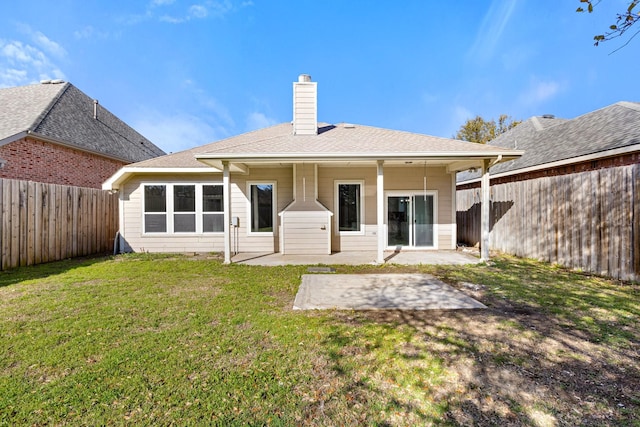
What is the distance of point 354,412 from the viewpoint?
2256 mm

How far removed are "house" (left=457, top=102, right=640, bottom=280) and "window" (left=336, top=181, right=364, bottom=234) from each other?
4498 millimetres

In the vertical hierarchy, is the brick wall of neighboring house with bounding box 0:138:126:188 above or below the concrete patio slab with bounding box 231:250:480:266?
above

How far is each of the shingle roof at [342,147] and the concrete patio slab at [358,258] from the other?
9.30 ft

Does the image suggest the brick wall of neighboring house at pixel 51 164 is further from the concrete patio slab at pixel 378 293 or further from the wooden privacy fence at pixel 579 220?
the wooden privacy fence at pixel 579 220

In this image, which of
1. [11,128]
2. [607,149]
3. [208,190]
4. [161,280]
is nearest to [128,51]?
[11,128]

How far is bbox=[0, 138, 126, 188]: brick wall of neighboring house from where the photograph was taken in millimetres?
10414

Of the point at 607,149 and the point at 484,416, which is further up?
the point at 607,149

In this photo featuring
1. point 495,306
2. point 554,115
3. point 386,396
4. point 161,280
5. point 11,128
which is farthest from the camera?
point 554,115

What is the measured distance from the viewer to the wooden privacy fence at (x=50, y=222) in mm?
7184

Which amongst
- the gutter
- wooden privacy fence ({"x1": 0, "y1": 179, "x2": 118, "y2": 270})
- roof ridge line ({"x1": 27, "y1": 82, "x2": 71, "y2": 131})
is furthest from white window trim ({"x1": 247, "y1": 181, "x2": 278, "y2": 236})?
roof ridge line ({"x1": 27, "y1": 82, "x2": 71, "y2": 131})

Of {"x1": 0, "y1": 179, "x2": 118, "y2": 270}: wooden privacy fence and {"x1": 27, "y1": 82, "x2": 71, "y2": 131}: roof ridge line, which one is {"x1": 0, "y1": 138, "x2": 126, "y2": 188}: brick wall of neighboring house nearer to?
{"x1": 27, "y1": 82, "x2": 71, "y2": 131}: roof ridge line

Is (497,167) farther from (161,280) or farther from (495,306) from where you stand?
(161,280)

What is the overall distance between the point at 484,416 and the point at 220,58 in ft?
58.4

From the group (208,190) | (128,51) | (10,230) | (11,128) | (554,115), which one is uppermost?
(128,51)
